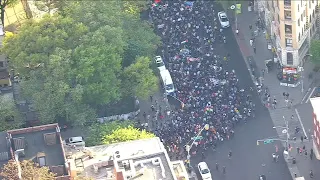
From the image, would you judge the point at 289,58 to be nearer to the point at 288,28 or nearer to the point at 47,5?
the point at 288,28

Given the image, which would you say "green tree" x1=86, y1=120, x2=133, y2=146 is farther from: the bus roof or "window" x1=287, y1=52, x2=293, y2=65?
"window" x1=287, y1=52, x2=293, y2=65

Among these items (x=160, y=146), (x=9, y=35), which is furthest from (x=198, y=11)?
(x=160, y=146)

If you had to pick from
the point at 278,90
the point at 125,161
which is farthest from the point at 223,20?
the point at 125,161

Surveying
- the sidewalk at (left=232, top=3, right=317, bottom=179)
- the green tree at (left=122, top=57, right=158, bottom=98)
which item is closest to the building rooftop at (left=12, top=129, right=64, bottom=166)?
the green tree at (left=122, top=57, right=158, bottom=98)

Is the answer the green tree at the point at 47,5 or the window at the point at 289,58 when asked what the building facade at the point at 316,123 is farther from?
the green tree at the point at 47,5

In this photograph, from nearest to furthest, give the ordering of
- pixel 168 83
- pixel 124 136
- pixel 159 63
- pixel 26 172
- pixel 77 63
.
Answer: pixel 26 172 < pixel 124 136 < pixel 77 63 < pixel 168 83 < pixel 159 63

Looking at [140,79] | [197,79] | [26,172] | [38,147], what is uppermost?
[26,172]

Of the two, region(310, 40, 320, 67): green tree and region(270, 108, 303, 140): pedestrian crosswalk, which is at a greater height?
region(310, 40, 320, 67): green tree

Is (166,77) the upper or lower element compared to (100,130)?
lower
